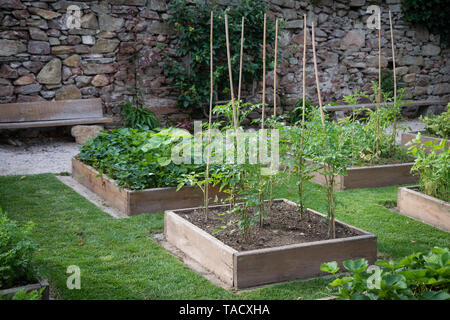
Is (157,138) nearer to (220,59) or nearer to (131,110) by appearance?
(131,110)

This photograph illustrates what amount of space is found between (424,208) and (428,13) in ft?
23.6

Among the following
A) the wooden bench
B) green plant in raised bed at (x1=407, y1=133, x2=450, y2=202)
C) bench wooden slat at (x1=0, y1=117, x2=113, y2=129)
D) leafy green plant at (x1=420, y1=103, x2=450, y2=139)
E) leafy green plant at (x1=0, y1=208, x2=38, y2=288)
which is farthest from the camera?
the wooden bench

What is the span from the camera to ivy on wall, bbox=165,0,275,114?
8.63 meters

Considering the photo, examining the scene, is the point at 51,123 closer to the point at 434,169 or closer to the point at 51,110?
the point at 51,110

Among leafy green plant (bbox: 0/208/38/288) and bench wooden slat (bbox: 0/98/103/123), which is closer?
leafy green plant (bbox: 0/208/38/288)

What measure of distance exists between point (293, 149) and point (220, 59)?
560cm

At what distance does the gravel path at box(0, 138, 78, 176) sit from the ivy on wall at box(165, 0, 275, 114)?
2.10 meters

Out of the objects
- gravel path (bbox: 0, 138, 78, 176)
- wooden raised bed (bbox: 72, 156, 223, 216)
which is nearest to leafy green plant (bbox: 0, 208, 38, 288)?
wooden raised bed (bbox: 72, 156, 223, 216)

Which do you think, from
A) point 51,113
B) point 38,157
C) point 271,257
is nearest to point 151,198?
point 271,257

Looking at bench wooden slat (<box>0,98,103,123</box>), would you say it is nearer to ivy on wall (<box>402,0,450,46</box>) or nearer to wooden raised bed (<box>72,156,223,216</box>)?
wooden raised bed (<box>72,156,223,216</box>)

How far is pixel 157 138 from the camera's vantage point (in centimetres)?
500

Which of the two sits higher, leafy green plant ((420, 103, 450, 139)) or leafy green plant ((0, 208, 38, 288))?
leafy green plant ((420, 103, 450, 139))

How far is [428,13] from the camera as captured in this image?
34.6ft
